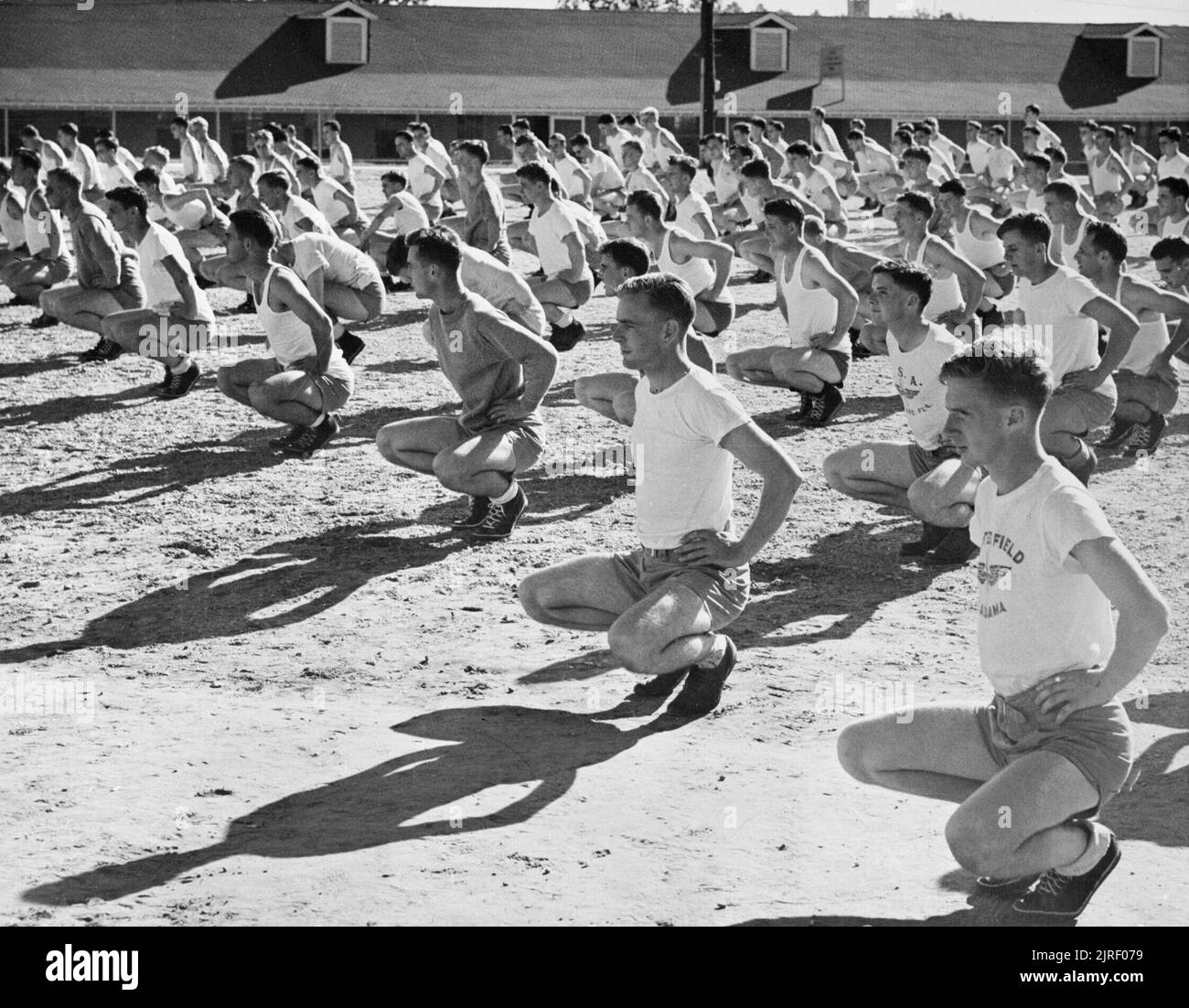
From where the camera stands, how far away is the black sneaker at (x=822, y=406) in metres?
12.7

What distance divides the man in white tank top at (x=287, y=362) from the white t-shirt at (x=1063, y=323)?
15.6ft

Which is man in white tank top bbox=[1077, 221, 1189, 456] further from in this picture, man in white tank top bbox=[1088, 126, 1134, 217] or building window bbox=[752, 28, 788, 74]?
building window bbox=[752, 28, 788, 74]

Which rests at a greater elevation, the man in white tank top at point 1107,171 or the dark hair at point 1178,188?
the man in white tank top at point 1107,171

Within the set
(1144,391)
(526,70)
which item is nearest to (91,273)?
(1144,391)

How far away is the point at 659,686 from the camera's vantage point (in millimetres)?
7012

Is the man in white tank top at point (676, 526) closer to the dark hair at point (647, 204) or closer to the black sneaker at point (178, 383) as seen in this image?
the dark hair at point (647, 204)

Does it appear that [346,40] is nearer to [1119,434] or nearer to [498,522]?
[1119,434]

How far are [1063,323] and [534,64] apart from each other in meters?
41.2

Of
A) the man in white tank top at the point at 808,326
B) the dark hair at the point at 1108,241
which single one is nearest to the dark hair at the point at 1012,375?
the dark hair at the point at 1108,241

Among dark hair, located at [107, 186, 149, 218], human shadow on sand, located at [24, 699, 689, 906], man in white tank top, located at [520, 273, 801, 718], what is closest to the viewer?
human shadow on sand, located at [24, 699, 689, 906]

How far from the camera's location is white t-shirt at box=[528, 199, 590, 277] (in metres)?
15.7

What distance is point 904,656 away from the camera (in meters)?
7.70

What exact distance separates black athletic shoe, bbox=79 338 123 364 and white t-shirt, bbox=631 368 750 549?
957 centimetres

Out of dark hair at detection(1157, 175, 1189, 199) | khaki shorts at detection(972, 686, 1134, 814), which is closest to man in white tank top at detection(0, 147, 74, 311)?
dark hair at detection(1157, 175, 1189, 199)
